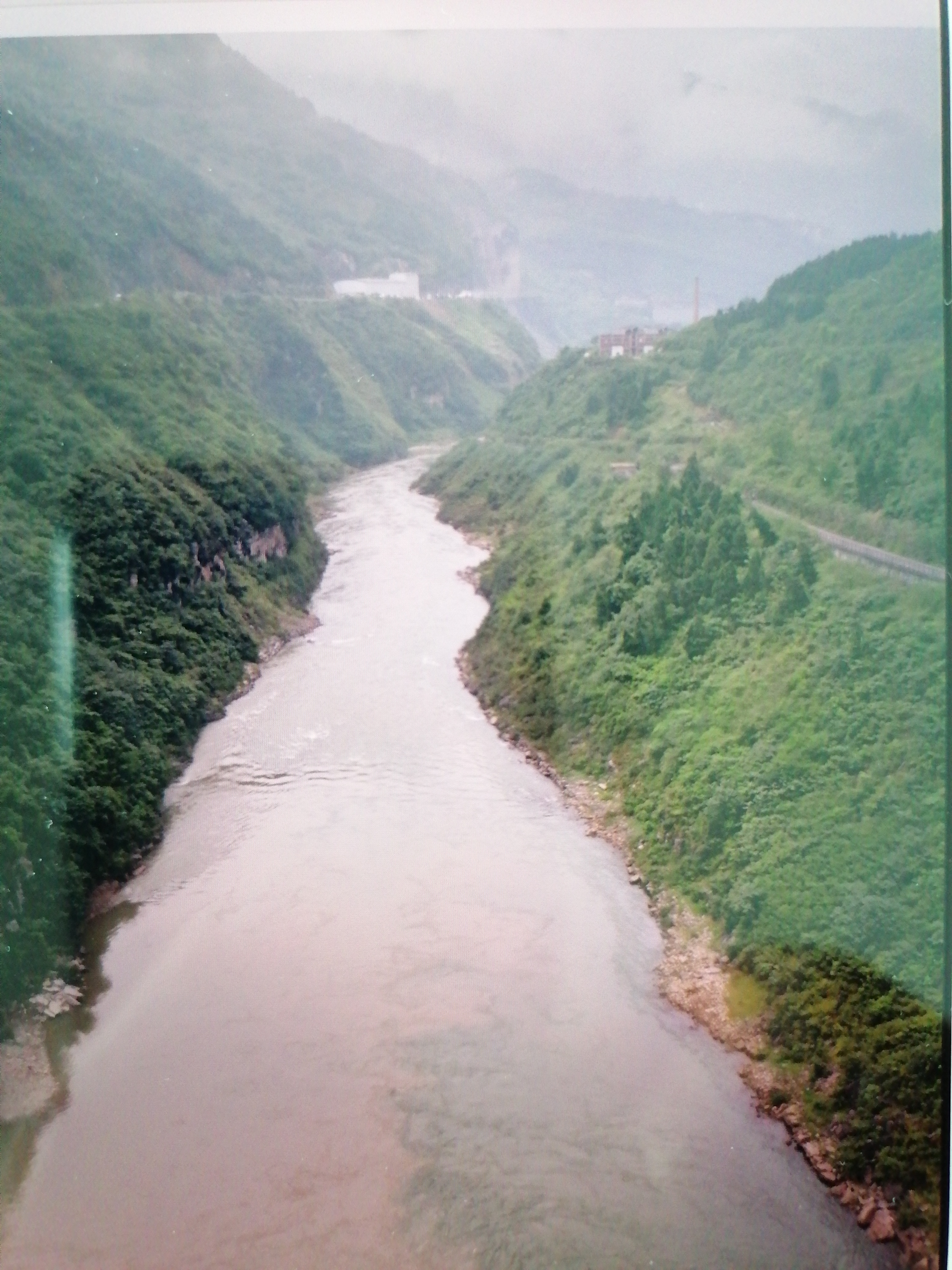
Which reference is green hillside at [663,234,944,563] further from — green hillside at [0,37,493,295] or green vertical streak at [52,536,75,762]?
green vertical streak at [52,536,75,762]

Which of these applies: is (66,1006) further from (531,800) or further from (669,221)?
(669,221)

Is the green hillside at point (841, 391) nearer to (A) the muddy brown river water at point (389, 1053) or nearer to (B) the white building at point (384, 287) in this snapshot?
(B) the white building at point (384, 287)

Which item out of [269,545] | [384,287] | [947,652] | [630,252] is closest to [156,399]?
[269,545]

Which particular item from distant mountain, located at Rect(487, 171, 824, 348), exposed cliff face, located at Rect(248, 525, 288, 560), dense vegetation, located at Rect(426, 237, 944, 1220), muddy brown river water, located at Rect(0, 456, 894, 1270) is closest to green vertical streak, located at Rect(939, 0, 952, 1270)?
dense vegetation, located at Rect(426, 237, 944, 1220)

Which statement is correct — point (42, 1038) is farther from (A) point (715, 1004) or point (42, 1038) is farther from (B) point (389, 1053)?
(A) point (715, 1004)

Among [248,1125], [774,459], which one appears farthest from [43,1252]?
[774,459]

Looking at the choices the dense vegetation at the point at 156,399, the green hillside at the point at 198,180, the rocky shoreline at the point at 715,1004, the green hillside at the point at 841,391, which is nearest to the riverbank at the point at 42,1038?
the dense vegetation at the point at 156,399
